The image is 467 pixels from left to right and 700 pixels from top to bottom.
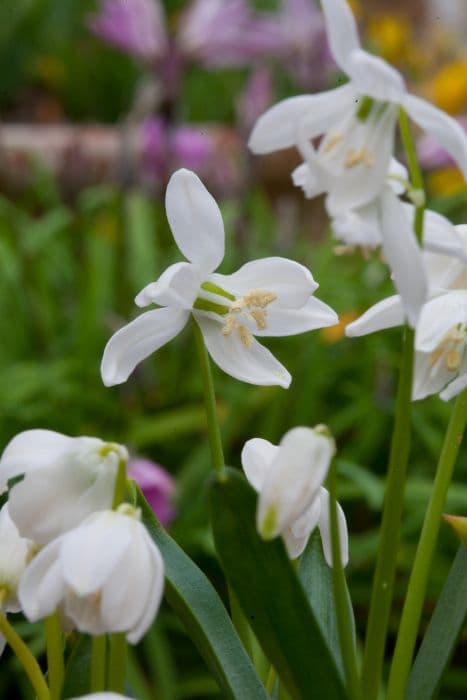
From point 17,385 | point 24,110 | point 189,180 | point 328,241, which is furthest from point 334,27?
point 24,110

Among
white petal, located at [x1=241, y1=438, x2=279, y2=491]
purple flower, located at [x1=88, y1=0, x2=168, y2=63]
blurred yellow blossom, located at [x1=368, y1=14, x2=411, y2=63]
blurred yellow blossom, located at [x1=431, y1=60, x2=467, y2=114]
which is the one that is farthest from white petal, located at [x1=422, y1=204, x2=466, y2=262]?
blurred yellow blossom, located at [x1=368, y1=14, x2=411, y2=63]

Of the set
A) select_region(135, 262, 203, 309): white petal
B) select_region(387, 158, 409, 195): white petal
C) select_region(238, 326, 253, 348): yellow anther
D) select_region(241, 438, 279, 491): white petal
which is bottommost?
select_region(241, 438, 279, 491): white petal

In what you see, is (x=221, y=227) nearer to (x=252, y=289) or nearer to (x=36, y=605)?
(x=252, y=289)

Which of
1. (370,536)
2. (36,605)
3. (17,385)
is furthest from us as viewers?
(17,385)

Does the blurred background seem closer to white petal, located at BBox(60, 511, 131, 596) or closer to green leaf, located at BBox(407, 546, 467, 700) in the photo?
green leaf, located at BBox(407, 546, 467, 700)

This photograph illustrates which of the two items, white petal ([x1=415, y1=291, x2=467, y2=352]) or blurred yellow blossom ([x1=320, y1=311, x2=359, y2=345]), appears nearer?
white petal ([x1=415, y1=291, x2=467, y2=352])

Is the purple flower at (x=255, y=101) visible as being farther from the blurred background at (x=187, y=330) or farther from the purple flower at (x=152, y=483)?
the purple flower at (x=152, y=483)
